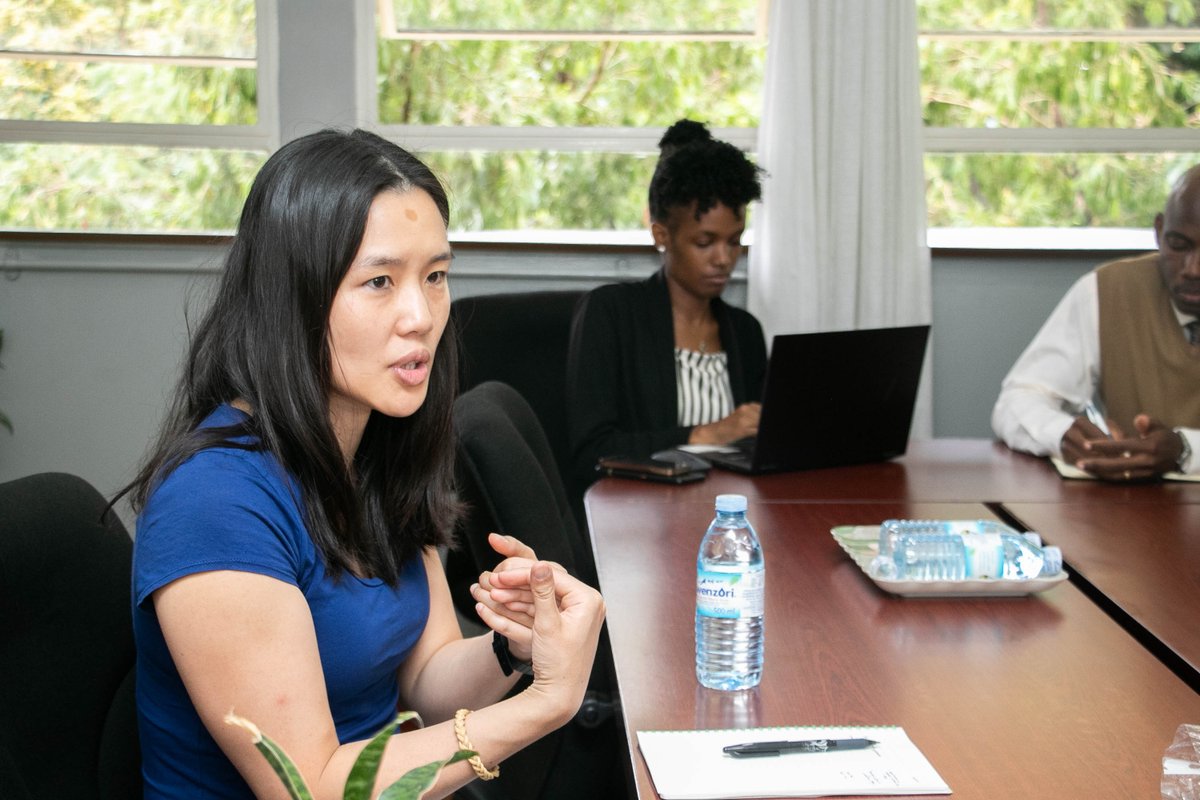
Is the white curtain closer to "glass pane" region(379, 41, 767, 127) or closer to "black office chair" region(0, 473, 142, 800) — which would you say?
"glass pane" region(379, 41, 767, 127)

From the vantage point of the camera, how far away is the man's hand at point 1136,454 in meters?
2.29

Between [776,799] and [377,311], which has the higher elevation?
[377,311]

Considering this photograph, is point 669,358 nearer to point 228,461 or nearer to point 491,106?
point 491,106

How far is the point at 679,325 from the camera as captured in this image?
2.91 meters

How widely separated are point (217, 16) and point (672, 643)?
2916 millimetres

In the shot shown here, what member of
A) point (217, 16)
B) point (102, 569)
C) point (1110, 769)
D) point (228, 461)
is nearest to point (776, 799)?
point (1110, 769)

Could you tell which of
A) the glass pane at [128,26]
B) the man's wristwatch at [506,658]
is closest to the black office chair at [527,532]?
the man's wristwatch at [506,658]

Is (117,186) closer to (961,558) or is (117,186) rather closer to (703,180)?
(703,180)

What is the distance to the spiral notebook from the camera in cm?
103

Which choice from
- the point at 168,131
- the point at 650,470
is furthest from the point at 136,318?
the point at 650,470

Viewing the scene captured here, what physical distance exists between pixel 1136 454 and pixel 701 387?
0.95m

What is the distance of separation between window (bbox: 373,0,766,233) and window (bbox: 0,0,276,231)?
0.44 metres

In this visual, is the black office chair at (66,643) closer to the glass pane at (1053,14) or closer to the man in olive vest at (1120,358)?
the man in olive vest at (1120,358)

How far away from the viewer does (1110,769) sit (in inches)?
42.5
